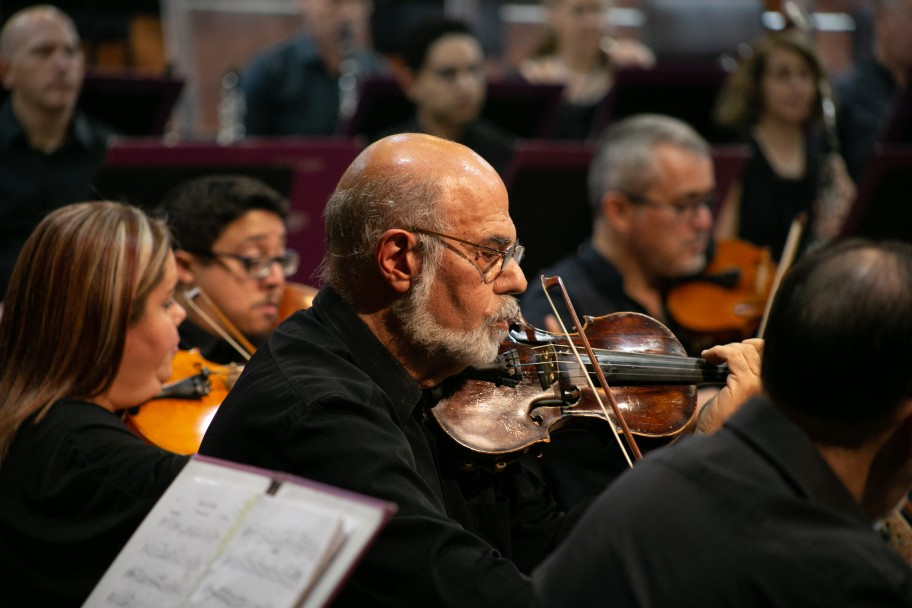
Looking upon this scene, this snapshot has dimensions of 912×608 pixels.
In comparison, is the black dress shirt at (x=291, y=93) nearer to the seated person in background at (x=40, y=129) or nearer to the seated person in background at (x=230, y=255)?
the seated person in background at (x=40, y=129)

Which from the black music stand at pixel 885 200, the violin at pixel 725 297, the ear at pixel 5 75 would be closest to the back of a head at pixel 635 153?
the violin at pixel 725 297

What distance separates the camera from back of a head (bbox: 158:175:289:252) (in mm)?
3082

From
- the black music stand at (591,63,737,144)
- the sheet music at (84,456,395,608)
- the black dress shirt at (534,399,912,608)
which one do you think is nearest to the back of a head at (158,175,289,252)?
the sheet music at (84,456,395,608)

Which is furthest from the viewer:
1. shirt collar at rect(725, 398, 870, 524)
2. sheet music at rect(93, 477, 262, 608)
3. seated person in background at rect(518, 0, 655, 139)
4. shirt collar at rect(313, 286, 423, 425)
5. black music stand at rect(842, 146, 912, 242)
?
seated person in background at rect(518, 0, 655, 139)

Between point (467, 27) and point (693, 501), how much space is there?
3.90 metres

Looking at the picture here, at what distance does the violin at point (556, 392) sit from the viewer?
1978mm

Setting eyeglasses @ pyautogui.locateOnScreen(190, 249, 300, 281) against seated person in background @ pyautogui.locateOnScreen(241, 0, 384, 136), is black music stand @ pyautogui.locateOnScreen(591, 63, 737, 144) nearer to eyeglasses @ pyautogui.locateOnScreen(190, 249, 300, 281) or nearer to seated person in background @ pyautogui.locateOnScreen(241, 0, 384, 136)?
seated person in background @ pyautogui.locateOnScreen(241, 0, 384, 136)

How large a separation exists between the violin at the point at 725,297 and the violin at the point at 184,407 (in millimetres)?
1529

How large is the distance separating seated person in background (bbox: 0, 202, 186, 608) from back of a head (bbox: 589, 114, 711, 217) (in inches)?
64.5

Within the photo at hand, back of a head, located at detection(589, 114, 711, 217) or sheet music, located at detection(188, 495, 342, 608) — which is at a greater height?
sheet music, located at detection(188, 495, 342, 608)

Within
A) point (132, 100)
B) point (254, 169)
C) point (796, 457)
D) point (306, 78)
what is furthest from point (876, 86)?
point (796, 457)

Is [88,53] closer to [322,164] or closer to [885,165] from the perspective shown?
[322,164]

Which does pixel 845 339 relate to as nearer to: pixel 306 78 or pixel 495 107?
pixel 495 107

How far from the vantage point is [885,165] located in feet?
12.3
